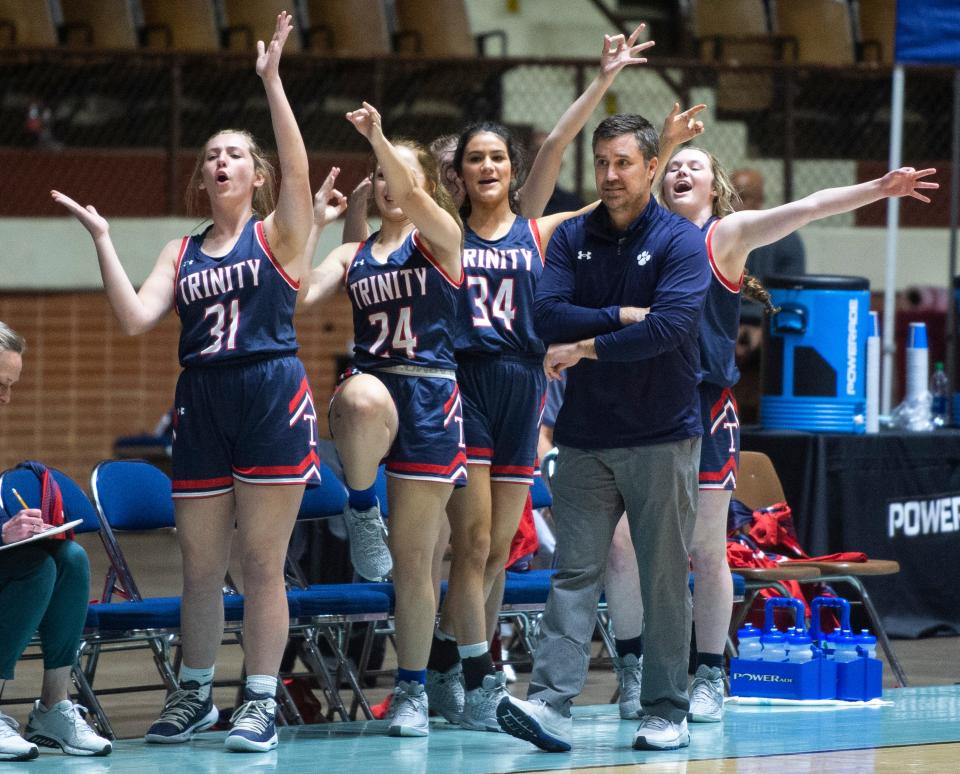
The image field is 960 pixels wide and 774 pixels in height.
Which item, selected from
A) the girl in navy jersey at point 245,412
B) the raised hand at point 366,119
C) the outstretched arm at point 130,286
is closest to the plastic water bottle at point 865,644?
the girl in navy jersey at point 245,412

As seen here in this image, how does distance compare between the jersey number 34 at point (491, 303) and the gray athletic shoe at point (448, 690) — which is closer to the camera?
the jersey number 34 at point (491, 303)

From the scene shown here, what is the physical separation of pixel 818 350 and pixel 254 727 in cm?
326

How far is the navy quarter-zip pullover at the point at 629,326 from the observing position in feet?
14.8

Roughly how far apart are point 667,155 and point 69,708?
2.42 metres

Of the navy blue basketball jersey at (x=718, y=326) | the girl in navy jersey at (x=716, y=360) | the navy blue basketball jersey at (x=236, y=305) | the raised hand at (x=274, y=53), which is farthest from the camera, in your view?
the navy blue basketball jersey at (x=718, y=326)

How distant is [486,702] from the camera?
16.5 feet

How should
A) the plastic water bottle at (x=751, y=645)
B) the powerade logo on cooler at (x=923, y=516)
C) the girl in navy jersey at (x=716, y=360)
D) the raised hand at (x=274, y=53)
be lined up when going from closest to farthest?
the raised hand at (x=274, y=53), the girl in navy jersey at (x=716, y=360), the plastic water bottle at (x=751, y=645), the powerade logo on cooler at (x=923, y=516)

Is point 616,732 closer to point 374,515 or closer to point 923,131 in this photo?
point 374,515

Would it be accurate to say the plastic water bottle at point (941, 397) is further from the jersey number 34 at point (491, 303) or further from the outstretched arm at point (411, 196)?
the outstretched arm at point (411, 196)

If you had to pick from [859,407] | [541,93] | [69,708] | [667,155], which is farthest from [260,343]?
[541,93]

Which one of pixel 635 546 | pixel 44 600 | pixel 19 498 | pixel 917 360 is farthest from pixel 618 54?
pixel 917 360

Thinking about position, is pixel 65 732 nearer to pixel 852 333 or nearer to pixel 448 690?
pixel 448 690

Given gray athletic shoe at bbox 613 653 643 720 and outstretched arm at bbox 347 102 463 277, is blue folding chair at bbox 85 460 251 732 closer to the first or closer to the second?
gray athletic shoe at bbox 613 653 643 720

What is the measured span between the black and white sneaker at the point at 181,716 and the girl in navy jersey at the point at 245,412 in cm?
1
